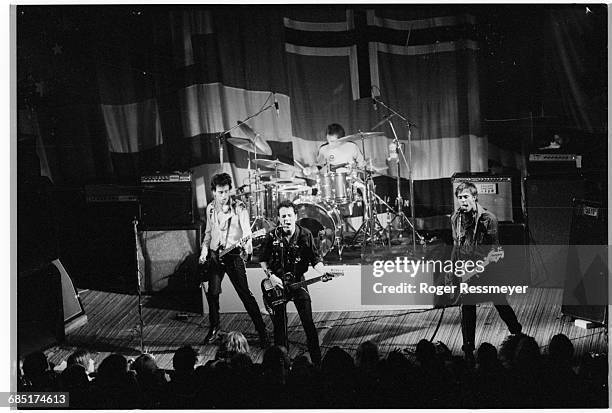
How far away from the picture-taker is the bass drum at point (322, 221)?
6411 millimetres

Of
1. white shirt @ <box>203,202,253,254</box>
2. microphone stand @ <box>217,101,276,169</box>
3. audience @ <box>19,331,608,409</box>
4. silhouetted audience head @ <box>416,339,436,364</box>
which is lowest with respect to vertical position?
audience @ <box>19,331,608,409</box>

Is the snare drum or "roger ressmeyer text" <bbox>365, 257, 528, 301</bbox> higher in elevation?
the snare drum

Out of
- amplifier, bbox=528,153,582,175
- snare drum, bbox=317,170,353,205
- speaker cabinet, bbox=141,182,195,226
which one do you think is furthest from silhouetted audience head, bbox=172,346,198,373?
amplifier, bbox=528,153,582,175

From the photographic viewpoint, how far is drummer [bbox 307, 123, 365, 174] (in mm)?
6418

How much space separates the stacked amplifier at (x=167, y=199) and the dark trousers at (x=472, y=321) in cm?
195

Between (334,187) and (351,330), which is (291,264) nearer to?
(351,330)

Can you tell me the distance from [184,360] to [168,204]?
4.42 feet

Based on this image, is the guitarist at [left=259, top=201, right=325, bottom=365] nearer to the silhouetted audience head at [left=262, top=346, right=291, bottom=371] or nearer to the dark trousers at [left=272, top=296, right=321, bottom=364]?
the dark trousers at [left=272, top=296, right=321, bottom=364]

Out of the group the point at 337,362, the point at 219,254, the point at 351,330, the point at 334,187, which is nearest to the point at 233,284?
the point at 219,254

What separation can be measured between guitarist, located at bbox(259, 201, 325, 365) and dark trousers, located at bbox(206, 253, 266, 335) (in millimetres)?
156

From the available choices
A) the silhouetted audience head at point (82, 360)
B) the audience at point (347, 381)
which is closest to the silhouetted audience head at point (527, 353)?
the audience at point (347, 381)

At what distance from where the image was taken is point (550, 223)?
6332 millimetres

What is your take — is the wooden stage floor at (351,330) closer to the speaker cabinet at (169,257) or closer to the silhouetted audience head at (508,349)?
the silhouetted audience head at (508,349)

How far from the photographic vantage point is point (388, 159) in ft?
21.0
